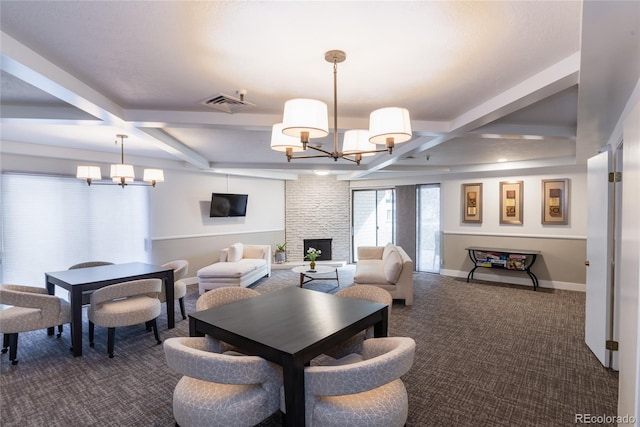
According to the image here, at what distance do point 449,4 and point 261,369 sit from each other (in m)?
1.99

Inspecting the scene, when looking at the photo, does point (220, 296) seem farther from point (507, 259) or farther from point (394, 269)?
point (507, 259)

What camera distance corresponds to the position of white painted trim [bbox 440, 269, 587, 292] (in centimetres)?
574

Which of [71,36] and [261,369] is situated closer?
[261,369]

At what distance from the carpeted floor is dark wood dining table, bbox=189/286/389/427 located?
28.4 inches

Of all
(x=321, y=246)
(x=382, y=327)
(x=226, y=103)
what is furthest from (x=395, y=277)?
(x=321, y=246)

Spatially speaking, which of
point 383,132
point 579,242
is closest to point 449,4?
point 383,132

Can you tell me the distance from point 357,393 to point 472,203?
611cm

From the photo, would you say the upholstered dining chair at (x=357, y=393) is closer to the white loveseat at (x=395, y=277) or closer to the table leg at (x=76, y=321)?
the table leg at (x=76, y=321)

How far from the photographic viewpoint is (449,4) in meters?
1.47

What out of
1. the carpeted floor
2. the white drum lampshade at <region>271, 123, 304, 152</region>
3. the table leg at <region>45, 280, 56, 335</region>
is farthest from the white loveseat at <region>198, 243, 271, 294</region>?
the white drum lampshade at <region>271, 123, 304, 152</region>

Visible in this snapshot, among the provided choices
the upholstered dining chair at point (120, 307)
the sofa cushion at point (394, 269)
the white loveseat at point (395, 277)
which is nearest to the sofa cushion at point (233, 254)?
the white loveseat at point (395, 277)

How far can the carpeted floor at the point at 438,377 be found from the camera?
7.47 feet

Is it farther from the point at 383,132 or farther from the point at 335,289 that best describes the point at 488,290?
the point at 383,132

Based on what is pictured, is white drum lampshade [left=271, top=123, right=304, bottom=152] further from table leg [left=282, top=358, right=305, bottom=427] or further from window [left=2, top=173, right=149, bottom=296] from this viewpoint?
window [left=2, top=173, right=149, bottom=296]
